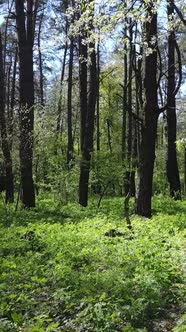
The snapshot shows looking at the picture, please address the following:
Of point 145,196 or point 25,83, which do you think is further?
point 25,83

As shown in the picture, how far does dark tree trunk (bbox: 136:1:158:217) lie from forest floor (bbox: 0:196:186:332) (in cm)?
201

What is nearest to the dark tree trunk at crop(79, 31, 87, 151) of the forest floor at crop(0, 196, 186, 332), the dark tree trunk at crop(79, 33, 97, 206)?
the dark tree trunk at crop(79, 33, 97, 206)

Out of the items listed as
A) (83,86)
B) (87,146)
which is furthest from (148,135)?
(83,86)

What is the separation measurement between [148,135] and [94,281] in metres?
5.31

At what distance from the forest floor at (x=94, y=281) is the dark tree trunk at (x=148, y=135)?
2.01 m

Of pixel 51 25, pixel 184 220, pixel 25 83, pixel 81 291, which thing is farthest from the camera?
pixel 51 25

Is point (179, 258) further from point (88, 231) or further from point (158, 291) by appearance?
point (88, 231)

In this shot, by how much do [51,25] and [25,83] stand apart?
1308 centimetres

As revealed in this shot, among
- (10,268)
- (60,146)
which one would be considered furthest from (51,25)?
(10,268)

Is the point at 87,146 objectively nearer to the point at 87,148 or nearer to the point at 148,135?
the point at 87,148

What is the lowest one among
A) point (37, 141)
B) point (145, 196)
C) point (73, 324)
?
point (73, 324)

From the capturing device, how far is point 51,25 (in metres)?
24.7

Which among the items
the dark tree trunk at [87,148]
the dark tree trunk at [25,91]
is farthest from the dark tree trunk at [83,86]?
the dark tree trunk at [25,91]

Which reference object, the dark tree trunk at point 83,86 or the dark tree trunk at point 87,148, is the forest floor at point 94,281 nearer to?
the dark tree trunk at point 87,148
